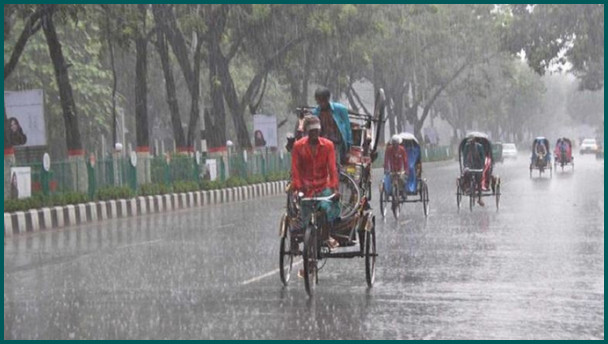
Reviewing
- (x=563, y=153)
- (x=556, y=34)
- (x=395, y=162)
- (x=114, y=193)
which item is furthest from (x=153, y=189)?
(x=563, y=153)

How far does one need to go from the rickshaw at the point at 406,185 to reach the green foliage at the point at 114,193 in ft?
21.5

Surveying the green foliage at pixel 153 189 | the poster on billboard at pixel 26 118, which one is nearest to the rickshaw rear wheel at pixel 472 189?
the green foliage at pixel 153 189

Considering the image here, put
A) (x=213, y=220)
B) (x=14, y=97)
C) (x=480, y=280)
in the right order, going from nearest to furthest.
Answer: (x=480, y=280) → (x=213, y=220) → (x=14, y=97)

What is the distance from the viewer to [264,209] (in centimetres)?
2680

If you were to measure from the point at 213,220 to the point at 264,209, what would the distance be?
3.81 metres

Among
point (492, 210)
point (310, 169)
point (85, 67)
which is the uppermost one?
point (85, 67)

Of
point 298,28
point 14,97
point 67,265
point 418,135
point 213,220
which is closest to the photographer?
point 67,265

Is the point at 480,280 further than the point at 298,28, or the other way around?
the point at 298,28

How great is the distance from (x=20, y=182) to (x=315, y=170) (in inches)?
520

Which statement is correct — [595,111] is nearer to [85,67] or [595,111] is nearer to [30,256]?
[85,67]

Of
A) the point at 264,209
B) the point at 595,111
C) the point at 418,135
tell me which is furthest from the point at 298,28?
the point at 595,111

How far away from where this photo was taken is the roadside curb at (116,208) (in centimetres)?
2161

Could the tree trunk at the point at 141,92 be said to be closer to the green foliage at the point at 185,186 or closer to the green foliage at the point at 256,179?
the green foliage at the point at 185,186

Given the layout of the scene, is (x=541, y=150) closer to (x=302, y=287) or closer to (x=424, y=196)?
(x=424, y=196)
